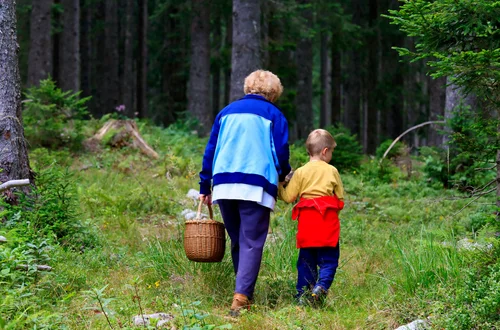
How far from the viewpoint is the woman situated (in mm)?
4988

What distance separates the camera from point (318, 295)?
16.4 ft

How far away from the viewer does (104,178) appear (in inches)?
407

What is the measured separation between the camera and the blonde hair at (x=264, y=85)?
531cm

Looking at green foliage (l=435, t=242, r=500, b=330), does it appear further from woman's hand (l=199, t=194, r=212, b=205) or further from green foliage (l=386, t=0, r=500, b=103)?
woman's hand (l=199, t=194, r=212, b=205)

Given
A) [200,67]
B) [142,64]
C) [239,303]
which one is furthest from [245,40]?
[142,64]

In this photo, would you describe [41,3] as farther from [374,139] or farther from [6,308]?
[6,308]

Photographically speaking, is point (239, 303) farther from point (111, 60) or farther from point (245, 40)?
point (111, 60)

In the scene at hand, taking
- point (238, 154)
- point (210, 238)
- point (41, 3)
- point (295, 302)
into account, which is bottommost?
point (295, 302)

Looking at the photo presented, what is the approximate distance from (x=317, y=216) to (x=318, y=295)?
0.62m

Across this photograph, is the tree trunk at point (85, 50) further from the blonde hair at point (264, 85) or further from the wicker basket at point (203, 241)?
the wicker basket at point (203, 241)

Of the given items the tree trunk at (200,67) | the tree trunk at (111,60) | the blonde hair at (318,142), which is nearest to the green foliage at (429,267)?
the blonde hair at (318,142)

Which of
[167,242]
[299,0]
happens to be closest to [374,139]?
[299,0]

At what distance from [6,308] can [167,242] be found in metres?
2.21

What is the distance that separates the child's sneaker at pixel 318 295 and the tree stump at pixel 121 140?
7.52 meters
